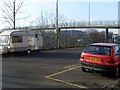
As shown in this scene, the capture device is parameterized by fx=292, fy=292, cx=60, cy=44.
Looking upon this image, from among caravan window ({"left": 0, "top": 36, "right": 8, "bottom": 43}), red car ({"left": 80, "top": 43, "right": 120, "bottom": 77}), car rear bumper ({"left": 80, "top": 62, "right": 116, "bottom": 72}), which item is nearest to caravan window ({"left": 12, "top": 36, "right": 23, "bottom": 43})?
caravan window ({"left": 0, "top": 36, "right": 8, "bottom": 43})

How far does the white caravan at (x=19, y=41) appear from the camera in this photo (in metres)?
24.2

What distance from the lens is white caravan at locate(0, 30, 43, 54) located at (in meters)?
24.2

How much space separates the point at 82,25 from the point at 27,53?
7179 cm

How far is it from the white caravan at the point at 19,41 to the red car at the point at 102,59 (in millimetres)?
11541

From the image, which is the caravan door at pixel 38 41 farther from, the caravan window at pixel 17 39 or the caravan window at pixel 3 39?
the caravan window at pixel 3 39

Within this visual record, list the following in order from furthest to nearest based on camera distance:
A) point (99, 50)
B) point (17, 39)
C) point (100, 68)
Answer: point (17, 39)
point (99, 50)
point (100, 68)

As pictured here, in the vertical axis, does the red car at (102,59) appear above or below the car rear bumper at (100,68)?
above

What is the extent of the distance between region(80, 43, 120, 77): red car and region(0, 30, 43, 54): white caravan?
11.5 meters

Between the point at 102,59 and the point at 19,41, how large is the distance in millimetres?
13183

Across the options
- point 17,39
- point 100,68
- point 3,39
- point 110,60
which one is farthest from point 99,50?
point 3,39

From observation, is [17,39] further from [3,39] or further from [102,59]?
[102,59]

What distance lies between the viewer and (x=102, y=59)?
13.0 metres

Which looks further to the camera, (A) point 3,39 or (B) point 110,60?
(A) point 3,39

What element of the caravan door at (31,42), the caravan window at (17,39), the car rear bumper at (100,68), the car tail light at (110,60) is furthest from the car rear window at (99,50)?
the caravan door at (31,42)
